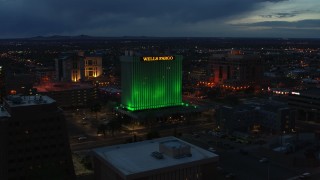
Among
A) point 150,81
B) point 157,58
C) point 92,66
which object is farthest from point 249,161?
point 92,66

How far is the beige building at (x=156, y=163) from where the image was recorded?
42.5m

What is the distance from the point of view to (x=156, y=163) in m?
44.0

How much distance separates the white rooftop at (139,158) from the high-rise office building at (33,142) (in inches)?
195

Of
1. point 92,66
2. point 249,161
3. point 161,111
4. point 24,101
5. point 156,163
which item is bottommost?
point 249,161

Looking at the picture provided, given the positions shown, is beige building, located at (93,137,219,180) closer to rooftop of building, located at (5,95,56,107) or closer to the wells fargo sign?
rooftop of building, located at (5,95,56,107)

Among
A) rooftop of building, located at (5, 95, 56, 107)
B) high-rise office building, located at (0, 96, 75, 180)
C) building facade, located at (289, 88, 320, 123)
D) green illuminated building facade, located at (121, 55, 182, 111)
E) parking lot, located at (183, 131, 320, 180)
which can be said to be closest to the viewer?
high-rise office building, located at (0, 96, 75, 180)

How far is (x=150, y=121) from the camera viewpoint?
8775 centimetres

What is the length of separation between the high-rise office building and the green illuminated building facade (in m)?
46.0

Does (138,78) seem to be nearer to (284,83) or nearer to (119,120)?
(119,120)

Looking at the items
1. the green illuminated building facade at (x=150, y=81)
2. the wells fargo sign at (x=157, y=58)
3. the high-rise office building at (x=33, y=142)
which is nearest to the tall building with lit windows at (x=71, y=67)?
the green illuminated building facade at (x=150, y=81)

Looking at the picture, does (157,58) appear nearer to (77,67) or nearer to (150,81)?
(150,81)

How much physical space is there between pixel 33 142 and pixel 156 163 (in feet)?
50.9

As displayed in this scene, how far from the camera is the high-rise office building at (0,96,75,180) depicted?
151 ft

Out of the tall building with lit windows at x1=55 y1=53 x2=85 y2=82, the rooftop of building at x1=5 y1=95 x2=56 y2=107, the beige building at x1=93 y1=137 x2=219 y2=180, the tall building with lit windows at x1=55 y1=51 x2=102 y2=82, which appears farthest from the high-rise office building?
the tall building with lit windows at x1=55 y1=53 x2=85 y2=82
